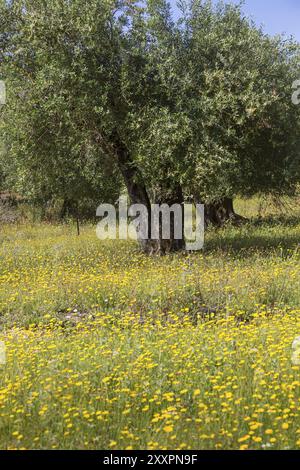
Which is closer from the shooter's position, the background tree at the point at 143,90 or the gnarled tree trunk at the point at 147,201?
the background tree at the point at 143,90

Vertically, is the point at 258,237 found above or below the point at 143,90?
below

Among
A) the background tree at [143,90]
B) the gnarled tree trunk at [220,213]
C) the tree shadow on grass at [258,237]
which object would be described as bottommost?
the tree shadow on grass at [258,237]

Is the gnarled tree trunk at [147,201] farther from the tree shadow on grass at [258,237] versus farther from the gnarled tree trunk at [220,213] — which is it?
the gnarled tree trunk at [220,213]

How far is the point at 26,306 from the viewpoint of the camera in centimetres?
1227

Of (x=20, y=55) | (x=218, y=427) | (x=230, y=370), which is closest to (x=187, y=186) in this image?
(x=20, y=55)

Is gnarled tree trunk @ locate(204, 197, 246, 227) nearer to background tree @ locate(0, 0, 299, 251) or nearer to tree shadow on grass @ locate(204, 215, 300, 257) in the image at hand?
tree shadow on grass @ locate(204, 215, 300, 257)

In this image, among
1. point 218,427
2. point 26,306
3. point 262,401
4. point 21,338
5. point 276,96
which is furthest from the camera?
point 276,96

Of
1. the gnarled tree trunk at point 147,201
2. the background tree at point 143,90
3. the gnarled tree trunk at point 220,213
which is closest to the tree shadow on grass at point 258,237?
the gnarled tree trunk at point 220,213

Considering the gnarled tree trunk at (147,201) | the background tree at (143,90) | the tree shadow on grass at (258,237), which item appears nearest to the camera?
the background tree at (143,90)

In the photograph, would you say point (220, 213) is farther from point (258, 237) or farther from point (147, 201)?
point (147, 201)

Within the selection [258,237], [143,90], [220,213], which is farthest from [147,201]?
[220,213]
